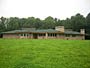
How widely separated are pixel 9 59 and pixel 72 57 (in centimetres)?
538

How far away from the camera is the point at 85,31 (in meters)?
60.1

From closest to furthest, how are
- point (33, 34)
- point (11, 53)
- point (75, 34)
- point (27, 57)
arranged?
point (27, 57), point (11, 53), point (33, 34), point (75, 34)

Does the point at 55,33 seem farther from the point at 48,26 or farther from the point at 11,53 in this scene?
the point at 11,53

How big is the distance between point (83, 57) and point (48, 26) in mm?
48463

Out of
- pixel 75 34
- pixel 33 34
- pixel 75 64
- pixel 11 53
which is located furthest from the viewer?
pixel 75 34

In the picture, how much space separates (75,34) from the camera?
51.5 metres

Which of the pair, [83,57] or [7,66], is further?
[83,57]

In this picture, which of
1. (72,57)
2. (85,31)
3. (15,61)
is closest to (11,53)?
(15,61)

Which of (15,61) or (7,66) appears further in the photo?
(15,61)

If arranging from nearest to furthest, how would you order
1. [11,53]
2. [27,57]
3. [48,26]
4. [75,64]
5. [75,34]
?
[75,64] < [27,57] < [11,53] < [75,34] < [48,26]

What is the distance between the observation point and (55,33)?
154ft

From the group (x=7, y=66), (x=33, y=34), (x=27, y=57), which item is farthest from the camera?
(x=33, y=34)

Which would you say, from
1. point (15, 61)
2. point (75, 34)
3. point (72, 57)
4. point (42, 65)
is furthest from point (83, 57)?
point (75, 34)

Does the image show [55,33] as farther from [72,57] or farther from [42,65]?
[42,65]
